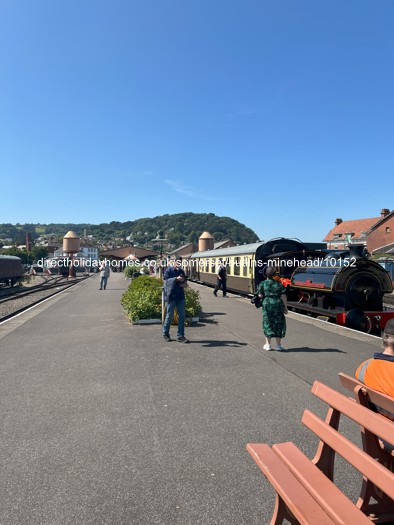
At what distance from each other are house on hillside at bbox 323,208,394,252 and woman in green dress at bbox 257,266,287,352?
3959 cm

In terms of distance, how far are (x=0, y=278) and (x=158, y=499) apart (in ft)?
95.9

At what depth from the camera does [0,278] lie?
29.0 m

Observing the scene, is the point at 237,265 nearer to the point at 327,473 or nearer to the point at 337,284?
the point at 337,284

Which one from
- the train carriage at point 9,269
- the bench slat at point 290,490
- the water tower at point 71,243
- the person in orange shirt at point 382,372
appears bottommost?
the bench slat at point 290,490

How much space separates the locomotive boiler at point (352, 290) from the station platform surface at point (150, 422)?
6.59 ft

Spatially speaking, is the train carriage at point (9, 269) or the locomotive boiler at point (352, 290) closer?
the locomotive boiler at point (352, 290)

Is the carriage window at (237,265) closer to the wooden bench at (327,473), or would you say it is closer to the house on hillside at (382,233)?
the wooden bench at (327,473)

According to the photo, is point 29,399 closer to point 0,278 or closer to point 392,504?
point 392,504

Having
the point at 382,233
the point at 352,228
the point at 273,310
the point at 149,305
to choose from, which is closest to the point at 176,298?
the point at 273,310

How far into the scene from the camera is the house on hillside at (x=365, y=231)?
56.6 metres

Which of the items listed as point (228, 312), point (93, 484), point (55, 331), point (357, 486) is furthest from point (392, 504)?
point (228, 312)

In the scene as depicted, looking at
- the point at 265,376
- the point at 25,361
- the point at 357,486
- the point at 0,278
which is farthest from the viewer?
the point at 0,278

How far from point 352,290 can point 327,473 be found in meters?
9.10

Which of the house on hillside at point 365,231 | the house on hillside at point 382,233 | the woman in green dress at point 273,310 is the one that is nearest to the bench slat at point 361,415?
the woman in green dress at point 273,310
